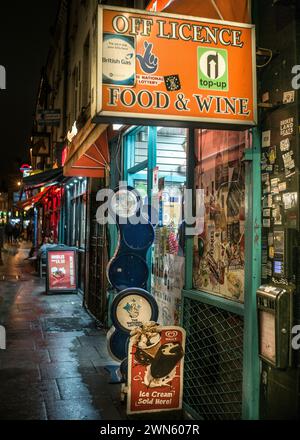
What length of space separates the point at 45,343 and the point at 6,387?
2.16 m

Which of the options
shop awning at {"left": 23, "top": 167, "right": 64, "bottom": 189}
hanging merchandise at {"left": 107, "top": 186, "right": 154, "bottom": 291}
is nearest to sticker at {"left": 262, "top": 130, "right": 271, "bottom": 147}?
hanging merchandise at {"left": 107, "top": 186, "right": 154, "bottom": 291}

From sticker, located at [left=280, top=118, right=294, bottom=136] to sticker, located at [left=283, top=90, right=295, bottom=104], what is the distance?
0.15 m

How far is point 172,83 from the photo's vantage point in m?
3.59

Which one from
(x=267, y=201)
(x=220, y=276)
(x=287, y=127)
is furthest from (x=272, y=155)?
(x=220, y=276)

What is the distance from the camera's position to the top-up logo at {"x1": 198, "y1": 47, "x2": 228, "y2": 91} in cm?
365

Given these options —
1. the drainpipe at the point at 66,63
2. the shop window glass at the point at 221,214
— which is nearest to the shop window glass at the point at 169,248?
the shop window glass at the point at 221,214

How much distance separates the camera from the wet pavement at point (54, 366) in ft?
16.6

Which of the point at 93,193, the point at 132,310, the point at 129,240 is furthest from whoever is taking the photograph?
the point at 93,193

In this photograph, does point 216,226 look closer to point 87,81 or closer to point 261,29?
point 261,29

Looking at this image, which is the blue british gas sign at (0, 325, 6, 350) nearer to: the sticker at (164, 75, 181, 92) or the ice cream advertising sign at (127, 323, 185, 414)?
the ice cream advertising sign at (127, 323, 185, 414)

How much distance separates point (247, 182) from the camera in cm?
395

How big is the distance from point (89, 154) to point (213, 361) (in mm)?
4933

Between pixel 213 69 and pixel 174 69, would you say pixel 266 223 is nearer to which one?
pixel 213 69
